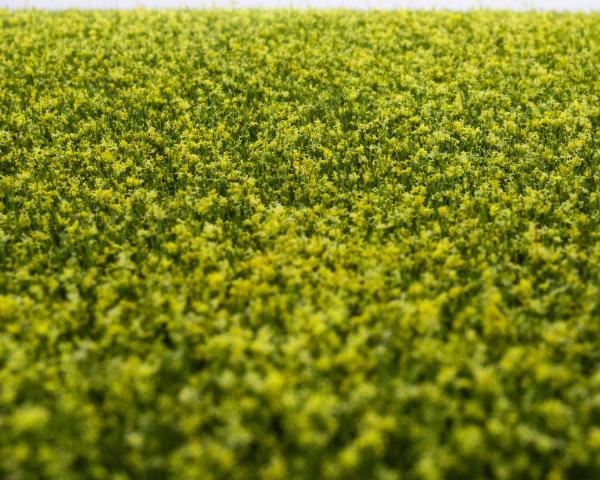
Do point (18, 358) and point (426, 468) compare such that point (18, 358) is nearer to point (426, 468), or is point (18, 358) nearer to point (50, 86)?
point (426, 468)

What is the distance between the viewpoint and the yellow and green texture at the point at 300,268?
3.44 m

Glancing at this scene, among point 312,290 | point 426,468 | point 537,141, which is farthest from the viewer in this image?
point 537,141

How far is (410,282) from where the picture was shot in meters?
5.09

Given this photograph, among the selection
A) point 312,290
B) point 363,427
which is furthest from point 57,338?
point 363,427

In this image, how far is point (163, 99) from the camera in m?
9.69

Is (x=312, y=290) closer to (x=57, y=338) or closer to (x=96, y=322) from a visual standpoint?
(x=96, y=322)

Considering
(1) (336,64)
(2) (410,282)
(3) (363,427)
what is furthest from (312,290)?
(1) (336,64)

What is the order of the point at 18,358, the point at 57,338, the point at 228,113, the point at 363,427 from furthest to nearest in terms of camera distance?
the point at 228,113
the point at 57,338
the point at 18,358
the point at 363,427

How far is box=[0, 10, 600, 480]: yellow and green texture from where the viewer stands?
3438 mm

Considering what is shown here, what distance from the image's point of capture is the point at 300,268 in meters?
→ 5.31

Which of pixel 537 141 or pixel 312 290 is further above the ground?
pixel 537 141

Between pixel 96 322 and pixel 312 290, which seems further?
pixel 312 290

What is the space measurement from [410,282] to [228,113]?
17.5 ft

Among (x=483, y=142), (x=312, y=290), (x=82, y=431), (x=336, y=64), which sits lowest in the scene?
(x=82, y=431)
